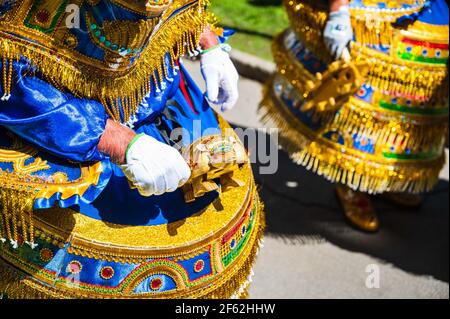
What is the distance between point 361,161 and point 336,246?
1.86 ft

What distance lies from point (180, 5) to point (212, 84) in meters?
0.27

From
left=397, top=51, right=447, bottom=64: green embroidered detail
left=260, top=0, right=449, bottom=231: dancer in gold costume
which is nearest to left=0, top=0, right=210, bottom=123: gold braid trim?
left=260, top=0, right=449, bottom=231: dancer in gold costume

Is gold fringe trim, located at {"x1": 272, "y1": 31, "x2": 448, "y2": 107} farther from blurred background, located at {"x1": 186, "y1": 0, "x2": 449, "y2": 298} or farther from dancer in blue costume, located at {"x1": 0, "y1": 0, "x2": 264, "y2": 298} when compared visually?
dancer in blue costume, located at {"x1": 0, "y1": 0, "x2": 264, "y2": 298}

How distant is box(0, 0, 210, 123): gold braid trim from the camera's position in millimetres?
1555

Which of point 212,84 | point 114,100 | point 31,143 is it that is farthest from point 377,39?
point 31,143

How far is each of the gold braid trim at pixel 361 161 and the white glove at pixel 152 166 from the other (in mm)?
1343

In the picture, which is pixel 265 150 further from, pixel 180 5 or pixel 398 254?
pixel 180 5

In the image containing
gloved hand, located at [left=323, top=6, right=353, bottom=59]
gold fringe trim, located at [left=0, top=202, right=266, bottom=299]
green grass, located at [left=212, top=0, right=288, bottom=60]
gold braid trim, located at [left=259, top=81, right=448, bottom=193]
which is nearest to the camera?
gold fringe trim, located at [left=0, top=202, right=266, bottom=299]

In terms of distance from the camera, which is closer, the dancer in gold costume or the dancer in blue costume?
the dancer in blue costume

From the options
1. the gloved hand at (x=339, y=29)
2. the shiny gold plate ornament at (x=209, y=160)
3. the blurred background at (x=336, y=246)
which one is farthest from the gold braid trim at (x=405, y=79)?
the shiny gold plate ornament at (x=209, y=160)

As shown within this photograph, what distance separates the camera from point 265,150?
349 cm

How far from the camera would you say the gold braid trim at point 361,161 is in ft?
9.10

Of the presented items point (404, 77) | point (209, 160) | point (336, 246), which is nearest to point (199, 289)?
point (209, 160)

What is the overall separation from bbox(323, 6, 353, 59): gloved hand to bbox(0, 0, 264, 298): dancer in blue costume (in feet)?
2.64
